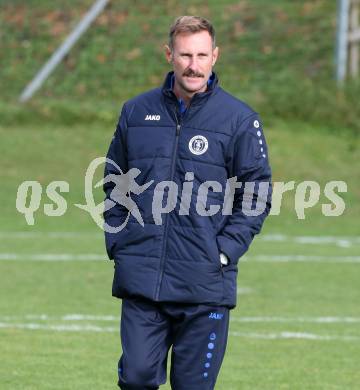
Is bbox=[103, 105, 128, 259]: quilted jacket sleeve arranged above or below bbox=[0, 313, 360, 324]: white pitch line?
above

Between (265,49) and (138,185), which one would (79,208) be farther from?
(138,185)

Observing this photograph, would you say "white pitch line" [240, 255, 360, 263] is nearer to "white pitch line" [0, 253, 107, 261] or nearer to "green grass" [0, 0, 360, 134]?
"white pitch line" [0, 253, 107, 261]

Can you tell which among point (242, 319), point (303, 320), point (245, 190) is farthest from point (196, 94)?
point (303, 320)

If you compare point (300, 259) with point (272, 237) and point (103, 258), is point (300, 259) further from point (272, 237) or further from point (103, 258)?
point (103, 258)

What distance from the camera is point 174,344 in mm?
6738

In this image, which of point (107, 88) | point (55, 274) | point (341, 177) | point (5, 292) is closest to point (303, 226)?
point (341, 177)

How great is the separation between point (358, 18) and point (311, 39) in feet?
5.10

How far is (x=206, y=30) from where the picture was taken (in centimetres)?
658

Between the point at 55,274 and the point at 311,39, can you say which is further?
the point at 311,39

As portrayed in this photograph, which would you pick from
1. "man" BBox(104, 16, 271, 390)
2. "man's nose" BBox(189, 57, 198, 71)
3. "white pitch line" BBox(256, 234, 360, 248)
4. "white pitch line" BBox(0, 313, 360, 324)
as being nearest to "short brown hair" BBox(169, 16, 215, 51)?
"man" BBox(104, 16, 271, 390)

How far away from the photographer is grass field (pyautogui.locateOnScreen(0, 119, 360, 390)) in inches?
380

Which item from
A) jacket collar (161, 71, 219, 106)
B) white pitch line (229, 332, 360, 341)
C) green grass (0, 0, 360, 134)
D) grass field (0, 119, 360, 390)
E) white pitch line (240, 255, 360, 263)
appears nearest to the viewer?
jacket collar (161, 71, 219, 106)

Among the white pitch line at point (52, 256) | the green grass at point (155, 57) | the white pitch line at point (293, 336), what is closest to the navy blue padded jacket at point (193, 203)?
the white pitch line at point (293, 336)

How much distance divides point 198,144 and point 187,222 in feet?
1.24
